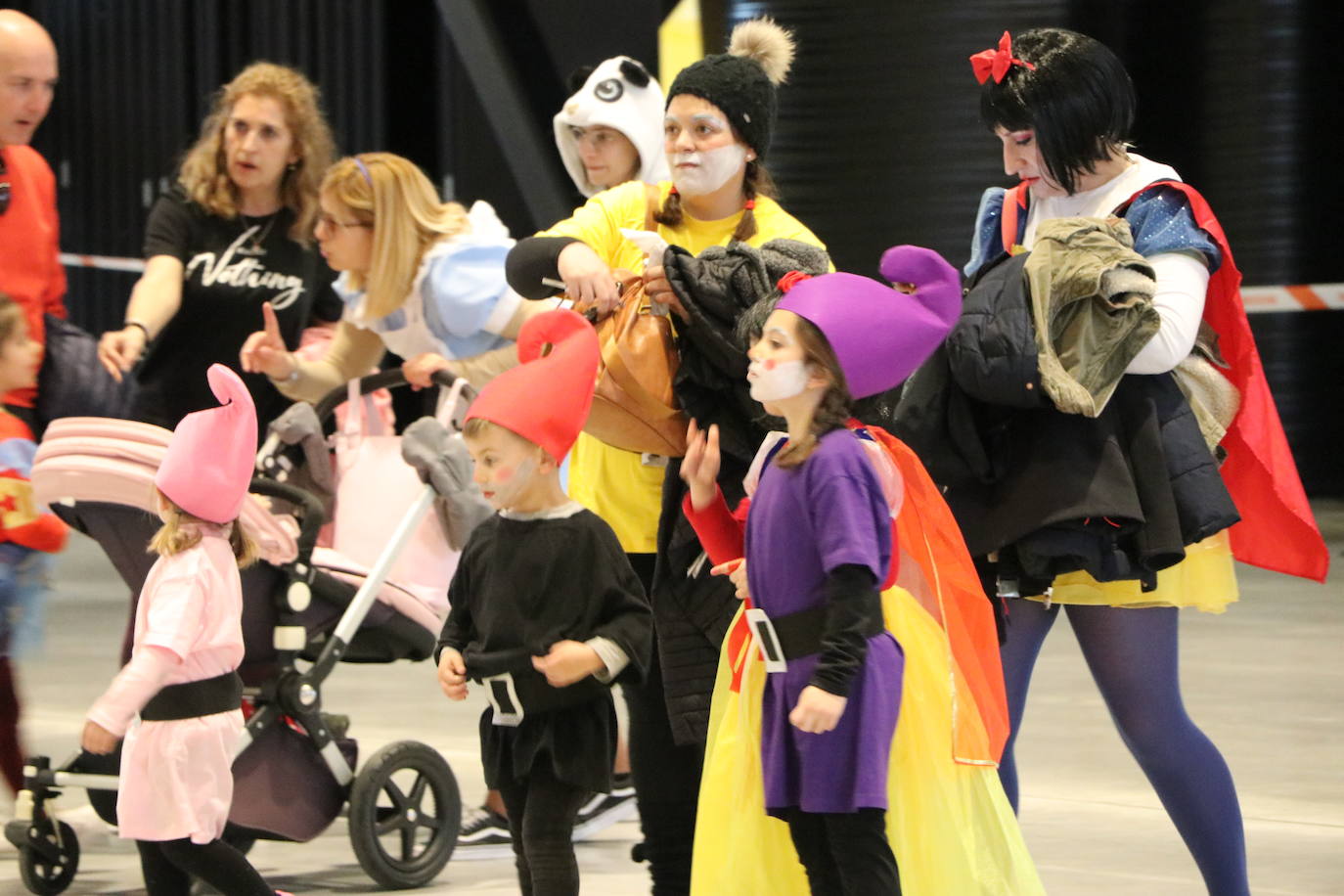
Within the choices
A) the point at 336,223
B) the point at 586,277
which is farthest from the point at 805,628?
the point at 336,223

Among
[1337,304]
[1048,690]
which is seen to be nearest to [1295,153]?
[1337,304]

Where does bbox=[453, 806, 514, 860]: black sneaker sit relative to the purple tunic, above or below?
below

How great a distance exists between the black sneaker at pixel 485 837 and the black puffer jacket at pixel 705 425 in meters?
1.28

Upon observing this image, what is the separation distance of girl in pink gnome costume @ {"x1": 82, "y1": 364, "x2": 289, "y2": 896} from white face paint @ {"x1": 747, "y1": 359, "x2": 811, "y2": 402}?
104 cm

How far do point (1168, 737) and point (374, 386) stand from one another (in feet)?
6.29

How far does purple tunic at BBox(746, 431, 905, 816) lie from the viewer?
2.81 m

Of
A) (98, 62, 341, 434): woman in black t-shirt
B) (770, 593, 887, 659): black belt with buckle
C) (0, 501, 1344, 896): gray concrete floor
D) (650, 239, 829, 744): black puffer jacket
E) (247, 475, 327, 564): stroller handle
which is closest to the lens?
(770, 593, 887, 659): black belt with buckle

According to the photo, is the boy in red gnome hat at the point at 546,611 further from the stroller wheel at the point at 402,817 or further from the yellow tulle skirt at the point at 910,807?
the stroller wheel at the point at 402,817

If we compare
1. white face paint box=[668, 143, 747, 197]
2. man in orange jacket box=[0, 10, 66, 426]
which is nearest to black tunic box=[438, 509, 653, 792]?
white face paint box=[668, 143, 747, 197]

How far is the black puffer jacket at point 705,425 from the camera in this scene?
3.16 m

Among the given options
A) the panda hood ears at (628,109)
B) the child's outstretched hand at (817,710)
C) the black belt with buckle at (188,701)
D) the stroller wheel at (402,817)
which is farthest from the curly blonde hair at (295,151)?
the child's outstretched hand at (817,710)

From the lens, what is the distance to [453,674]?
10.6 feet

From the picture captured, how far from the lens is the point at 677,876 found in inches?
138

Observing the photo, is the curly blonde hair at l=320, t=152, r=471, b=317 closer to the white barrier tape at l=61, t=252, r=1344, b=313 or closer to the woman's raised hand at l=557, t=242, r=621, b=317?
the woman's raised hand at l=557, t=242, r=621, b=317
